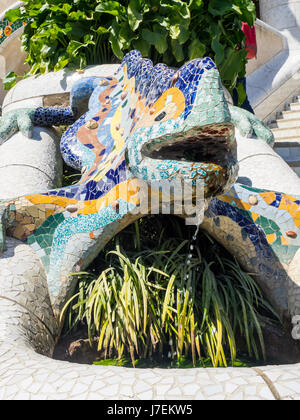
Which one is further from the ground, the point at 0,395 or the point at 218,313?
the point at 0,395

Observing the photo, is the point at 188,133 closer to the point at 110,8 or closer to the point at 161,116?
the point at 161,116

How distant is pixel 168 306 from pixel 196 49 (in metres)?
2.17

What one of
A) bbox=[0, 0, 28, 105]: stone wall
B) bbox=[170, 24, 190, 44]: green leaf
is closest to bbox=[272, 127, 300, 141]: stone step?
bbox=[170, 24, 190, 44]: green leaf

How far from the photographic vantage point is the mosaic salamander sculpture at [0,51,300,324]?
69.9 inches

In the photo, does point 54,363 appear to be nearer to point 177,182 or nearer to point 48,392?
point 48,392

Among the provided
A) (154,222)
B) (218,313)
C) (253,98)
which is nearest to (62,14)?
(154,222)

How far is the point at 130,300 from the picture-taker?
2.17m

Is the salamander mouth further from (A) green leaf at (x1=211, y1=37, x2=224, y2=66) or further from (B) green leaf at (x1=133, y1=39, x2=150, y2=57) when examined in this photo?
(A) green leaf at (x1=211, y1=37, x2=224, y2=66)

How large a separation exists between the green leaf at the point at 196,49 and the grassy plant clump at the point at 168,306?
1733 mm

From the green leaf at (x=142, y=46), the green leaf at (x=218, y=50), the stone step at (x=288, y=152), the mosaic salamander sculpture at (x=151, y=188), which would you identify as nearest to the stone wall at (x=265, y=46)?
the stone step at (x=288, y=152)

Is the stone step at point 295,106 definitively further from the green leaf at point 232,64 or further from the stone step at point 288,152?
the green leaf at point 232,64

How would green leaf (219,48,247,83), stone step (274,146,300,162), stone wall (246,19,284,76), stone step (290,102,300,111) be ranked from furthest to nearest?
1. stone wall (246,19,284,76)
2. stone step (290,102,300,111)
3. stone step (274,146,300,162)
4. green leaf (219,48,247,83)

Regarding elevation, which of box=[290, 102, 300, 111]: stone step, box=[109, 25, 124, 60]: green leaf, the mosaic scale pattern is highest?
box=[109, 25, 124, 60]: green leaf
